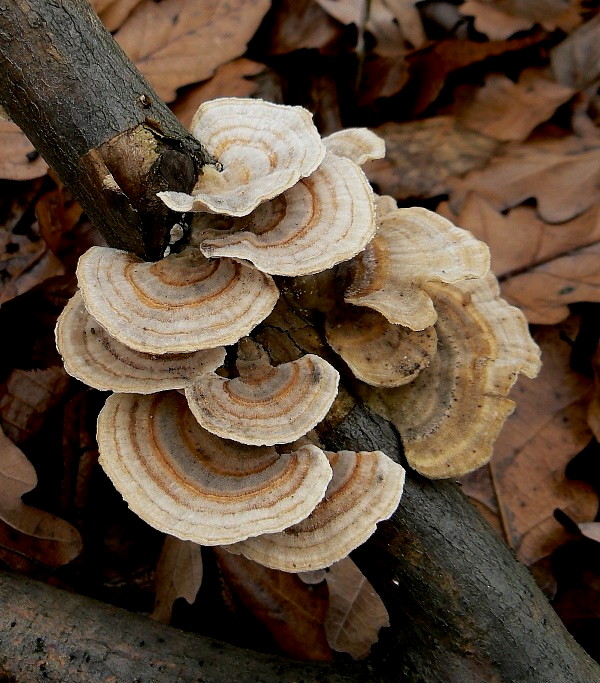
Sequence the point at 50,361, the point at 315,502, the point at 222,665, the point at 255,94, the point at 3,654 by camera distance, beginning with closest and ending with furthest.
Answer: the point at 315,502 → the point at 3,654 → the point at 222,665 → the point at 50,361 → the point at 255,94

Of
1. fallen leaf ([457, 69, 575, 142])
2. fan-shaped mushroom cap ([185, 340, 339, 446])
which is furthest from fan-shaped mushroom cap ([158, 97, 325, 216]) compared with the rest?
fallen leaf ([457, 69, 575, 142])

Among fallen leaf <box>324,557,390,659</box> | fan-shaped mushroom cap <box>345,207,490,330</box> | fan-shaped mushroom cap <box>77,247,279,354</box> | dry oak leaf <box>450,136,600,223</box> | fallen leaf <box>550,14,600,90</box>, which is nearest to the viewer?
fan-shaped mushroom cap <box>77,247,279,354</box>

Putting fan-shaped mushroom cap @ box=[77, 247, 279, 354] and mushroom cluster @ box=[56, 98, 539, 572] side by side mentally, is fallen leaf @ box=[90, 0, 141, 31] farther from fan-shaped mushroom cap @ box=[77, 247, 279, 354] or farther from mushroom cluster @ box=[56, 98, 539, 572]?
fan-shaped mushroom cap @ box=[77, 247, 279, 354]

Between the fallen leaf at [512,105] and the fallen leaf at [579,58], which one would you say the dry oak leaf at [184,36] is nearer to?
the fallen leaf at [512,105]

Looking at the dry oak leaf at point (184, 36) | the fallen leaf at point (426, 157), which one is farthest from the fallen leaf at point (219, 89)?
the fallen leaf at point (426, 157)

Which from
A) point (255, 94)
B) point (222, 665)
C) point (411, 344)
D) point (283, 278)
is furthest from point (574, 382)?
point (255, 94)

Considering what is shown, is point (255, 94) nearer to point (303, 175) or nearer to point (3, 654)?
point (303, 175)
